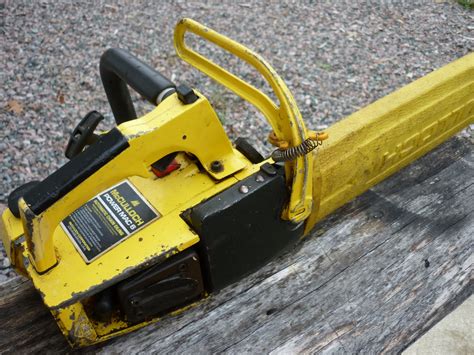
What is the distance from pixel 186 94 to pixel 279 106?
0.99 ft

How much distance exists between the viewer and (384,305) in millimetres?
1625

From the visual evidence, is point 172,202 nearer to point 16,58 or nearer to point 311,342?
point 311,342

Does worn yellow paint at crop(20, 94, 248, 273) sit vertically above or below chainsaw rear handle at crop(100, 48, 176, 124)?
below

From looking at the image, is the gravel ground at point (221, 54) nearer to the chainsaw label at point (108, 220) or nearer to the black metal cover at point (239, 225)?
the chainsaw label at point (108, 220)

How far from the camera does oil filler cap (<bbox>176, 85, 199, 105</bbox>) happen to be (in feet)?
4.18

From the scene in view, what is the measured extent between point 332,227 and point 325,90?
1894mm

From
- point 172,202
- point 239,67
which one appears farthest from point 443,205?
point 239,67

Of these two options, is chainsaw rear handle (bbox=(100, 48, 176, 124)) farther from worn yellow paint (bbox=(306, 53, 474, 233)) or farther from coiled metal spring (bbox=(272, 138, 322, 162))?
worn yellow paint (bbox=(306, 53, 474, 233))

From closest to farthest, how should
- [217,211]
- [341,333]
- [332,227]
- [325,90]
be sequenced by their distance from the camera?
[217,211] < [341,333] < [332,227] < [325,90]

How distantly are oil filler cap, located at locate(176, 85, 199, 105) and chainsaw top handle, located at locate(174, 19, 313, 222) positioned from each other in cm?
19

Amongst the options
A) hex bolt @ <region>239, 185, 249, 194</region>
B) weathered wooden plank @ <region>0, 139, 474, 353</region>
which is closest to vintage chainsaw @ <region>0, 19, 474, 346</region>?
hex bolt @ <region>239, 185, 249, 194</region>

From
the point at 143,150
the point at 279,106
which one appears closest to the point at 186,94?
the point at 143,150

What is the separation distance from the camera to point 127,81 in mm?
1461

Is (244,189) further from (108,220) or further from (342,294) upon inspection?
(342,294)
